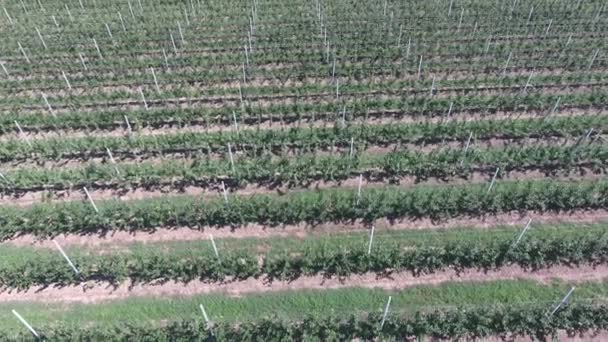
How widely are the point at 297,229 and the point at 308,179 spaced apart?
2.46 m

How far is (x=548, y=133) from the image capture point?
1789 cm

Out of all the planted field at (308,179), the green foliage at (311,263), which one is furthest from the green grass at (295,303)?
the green foliage at (311,263)

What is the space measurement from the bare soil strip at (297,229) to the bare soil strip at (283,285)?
1.74 meters

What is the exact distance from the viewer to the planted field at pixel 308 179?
492 inches

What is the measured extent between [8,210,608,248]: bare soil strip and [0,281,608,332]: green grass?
2286mm

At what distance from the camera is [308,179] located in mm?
16375

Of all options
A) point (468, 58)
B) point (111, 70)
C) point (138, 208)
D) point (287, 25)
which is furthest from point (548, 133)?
point (111, 70)

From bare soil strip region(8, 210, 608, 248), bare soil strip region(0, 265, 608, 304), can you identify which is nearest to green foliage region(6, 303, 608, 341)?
bare soil strip region(0, 265, 608, 304)

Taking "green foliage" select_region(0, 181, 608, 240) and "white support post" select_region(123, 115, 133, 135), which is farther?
"white support post" select_region(123, 115, 133, 135)

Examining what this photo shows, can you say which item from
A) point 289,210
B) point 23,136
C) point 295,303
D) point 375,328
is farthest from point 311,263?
point 23,136

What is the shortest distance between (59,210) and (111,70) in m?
10.3

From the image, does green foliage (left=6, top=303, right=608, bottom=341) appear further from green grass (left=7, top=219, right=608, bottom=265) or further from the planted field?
green grass (left=7, top=219, right=608, bottom=265)

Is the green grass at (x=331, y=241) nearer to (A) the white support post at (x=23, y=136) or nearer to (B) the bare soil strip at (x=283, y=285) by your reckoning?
(B) the bare soil strip at (x=283, y=285)

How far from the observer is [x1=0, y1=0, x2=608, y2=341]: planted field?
1250cm
